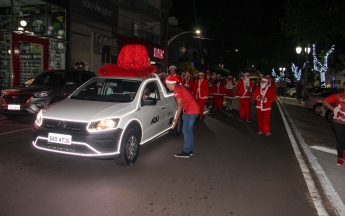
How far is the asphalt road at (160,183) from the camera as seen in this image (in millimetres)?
4207

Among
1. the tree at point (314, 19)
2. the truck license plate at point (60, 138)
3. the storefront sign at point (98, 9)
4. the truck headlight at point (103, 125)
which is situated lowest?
the truck license plate at point (60, 138)

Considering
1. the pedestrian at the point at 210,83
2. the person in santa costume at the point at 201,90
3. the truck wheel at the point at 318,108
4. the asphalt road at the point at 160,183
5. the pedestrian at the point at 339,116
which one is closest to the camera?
the asphalt road at the point at 160,183

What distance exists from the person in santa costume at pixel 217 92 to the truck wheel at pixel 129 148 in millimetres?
11263

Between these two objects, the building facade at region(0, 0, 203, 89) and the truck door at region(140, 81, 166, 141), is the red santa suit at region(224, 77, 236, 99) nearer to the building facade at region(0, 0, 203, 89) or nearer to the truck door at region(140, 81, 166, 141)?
the building facade at region(0, 0, 203, 89)

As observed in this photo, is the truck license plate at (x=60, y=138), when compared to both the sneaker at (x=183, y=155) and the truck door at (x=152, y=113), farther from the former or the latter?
the sneaker at (x=183, y=155)

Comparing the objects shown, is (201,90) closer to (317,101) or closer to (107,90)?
(107,90)

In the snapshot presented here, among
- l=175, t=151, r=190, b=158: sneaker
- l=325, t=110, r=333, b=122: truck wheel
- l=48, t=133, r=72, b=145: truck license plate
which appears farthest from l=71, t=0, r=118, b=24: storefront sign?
l=48, t=133, r=72, b=145: truck license plate

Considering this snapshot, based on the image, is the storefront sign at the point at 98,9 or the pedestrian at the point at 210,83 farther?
the storefront sign at the point at 98,9

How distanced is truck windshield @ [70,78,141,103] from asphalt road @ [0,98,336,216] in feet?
4.20

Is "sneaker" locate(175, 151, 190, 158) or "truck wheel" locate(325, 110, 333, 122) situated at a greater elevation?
"truck wheel" locate(325, 110, 333, 122)

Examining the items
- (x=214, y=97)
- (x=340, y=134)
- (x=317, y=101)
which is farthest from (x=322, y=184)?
(x=317, y=101)

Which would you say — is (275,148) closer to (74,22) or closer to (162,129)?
(162,129)

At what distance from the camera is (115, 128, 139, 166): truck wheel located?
5.56 meters

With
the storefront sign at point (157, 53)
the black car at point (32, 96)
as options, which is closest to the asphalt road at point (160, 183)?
the black car at point (32, 96)
